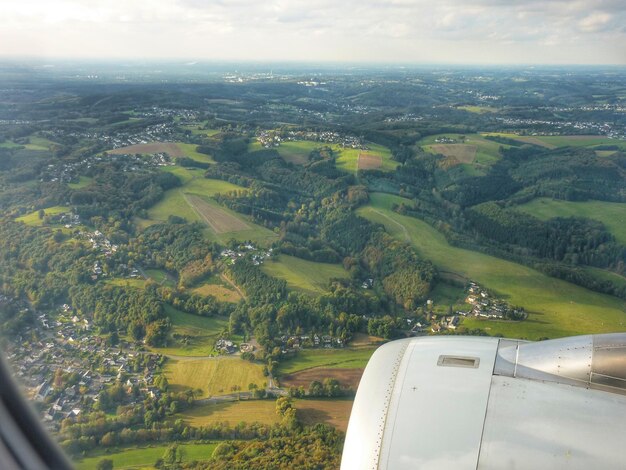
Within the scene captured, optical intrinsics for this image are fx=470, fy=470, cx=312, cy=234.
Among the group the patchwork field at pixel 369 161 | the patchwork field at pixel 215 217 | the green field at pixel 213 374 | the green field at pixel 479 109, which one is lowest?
the green field at pixel 213 374

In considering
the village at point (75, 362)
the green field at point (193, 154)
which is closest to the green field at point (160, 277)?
the village at point (75, 362)

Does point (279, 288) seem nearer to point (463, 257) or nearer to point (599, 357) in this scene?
point (463, 257)

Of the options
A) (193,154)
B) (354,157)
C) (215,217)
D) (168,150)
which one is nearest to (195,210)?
(215,217)

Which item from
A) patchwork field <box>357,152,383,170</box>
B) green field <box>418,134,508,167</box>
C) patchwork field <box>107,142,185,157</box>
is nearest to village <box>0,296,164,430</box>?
patchwork field <box>107,142,185,157</box>

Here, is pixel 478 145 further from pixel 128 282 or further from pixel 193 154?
pixel 128 282

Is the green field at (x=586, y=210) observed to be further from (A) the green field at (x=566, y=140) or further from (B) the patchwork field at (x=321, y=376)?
(B) the patchwork field at (x=321, y=376)

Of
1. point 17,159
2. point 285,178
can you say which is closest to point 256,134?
point 285,178

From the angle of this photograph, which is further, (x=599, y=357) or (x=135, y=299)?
(x=135, y=299)
